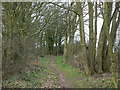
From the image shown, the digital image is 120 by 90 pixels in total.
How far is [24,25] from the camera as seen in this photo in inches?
453

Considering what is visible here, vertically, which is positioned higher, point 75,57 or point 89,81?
point 75,57

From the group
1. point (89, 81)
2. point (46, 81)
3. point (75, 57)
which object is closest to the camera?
point (89, 81)

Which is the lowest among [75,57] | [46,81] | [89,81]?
[46,81]

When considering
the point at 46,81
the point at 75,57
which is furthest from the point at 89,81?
the point at 75,57

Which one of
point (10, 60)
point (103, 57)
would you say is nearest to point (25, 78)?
point (10, 60)

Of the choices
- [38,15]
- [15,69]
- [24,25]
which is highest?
[38,15]

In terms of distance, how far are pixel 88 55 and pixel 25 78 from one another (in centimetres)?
508

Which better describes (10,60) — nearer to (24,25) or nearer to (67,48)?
(24,25)

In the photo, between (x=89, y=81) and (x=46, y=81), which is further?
(x=46, y=81)

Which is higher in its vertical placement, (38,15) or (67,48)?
(38,15)

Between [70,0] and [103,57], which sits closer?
[103,57]

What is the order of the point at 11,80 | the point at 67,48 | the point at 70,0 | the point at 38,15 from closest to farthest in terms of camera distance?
the point at 11,80
the point at 38,15
the point at 70,0
the point at 67,48

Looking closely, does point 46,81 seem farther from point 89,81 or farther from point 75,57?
point 75,57

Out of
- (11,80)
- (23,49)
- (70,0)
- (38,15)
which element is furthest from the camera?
(70,0)
